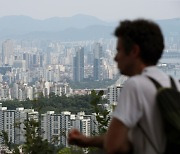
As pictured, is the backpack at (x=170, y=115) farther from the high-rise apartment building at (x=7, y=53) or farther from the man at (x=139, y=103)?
the high-rise apartment building at (x=7, y=53)

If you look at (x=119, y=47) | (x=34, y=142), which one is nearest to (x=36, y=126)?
(x=34, y=142)

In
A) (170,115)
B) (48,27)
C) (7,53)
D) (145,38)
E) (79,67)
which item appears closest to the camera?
(170,115)

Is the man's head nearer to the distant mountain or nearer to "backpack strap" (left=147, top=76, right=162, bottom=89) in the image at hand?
"backpack strap" (left=147, top=76, right=162, bottom=89)

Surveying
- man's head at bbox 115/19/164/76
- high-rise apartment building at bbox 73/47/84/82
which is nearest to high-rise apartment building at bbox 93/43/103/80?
high-rise apartment building at bbox 73/47/84/82

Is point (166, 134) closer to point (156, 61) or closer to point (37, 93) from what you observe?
point (156, 61)

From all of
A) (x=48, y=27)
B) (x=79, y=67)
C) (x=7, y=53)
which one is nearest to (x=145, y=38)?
(x=79, y=67)

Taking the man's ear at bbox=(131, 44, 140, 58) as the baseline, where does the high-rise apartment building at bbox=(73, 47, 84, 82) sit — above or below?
below

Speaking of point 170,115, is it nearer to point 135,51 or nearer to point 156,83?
point 156,83
